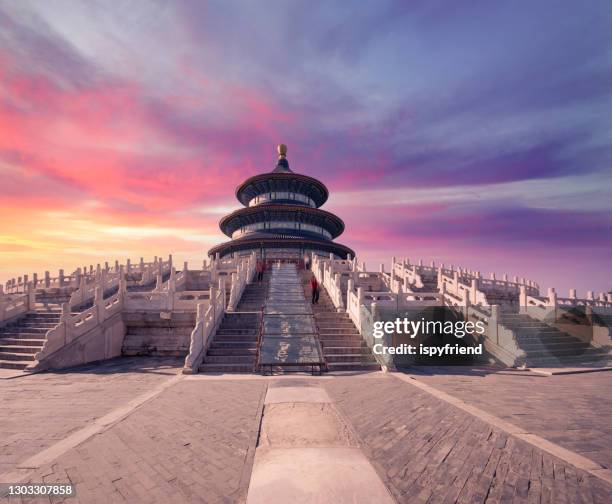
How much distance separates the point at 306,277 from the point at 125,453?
19358 mm

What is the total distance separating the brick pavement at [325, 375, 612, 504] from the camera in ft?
12.4

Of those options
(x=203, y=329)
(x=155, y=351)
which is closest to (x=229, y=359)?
(x=203, y=329)

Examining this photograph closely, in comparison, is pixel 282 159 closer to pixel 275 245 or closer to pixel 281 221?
pixel 281 221

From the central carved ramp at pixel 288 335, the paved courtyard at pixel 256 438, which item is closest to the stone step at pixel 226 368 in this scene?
the central carved ramp at pixel 288 335

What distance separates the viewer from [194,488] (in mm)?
3912

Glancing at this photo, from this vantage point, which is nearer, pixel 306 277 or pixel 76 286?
pixel 76 286

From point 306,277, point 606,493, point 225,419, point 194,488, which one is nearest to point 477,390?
point 606,493

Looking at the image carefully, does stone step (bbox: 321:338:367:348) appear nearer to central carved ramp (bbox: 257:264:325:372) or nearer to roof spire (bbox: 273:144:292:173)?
central carved ramp (bbox: 257:264:325:372)

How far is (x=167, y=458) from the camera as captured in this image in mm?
4637

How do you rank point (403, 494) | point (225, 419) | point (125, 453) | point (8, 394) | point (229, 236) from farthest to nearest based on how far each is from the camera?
point (229, 236)
point (8, 394)
point (225, 419)
point (125, 453)
point (403, 494)

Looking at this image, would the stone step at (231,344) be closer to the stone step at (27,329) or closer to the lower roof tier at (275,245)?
the stone step at (27,329)

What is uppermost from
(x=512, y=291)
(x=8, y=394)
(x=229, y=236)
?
(x=229, y=236)

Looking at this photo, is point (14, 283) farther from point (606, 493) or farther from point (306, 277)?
point (606, 493)

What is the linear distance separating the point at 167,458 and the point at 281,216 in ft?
127
